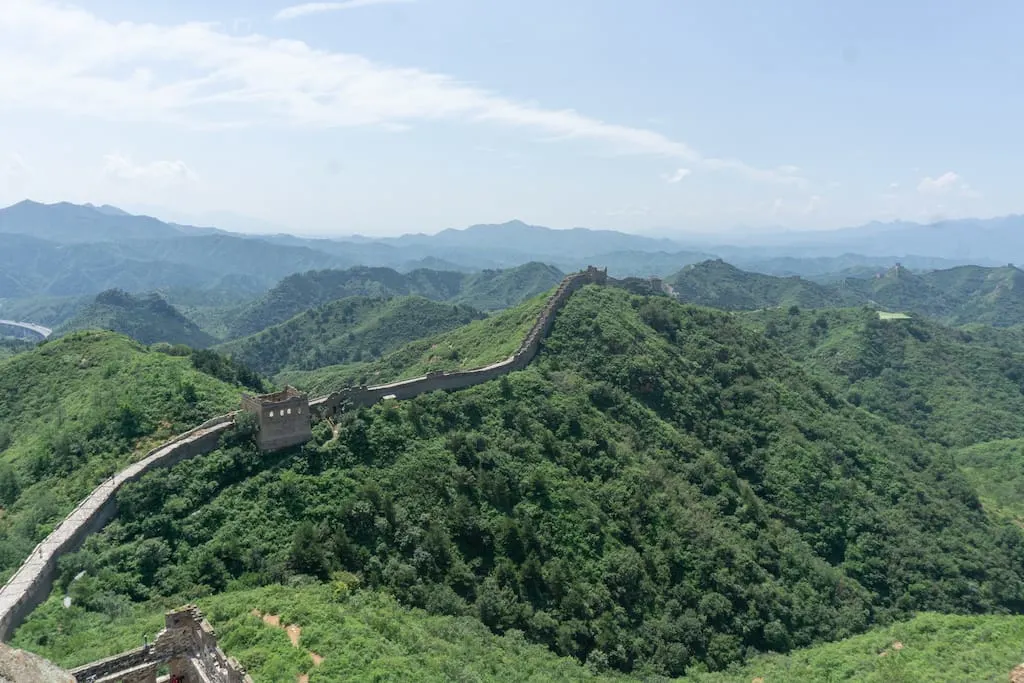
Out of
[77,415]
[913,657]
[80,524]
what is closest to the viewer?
[80,524]

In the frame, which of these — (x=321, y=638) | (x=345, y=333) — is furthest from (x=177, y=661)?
(x=345, y=333)

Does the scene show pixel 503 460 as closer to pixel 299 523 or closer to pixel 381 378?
pixel 299 523

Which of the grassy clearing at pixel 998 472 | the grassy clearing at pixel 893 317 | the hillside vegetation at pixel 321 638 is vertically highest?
the grassy clearing at pixel 893 317

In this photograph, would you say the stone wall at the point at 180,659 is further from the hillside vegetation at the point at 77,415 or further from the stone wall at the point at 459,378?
the stone wall at the point at 459,378

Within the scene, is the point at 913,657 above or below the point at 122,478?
below

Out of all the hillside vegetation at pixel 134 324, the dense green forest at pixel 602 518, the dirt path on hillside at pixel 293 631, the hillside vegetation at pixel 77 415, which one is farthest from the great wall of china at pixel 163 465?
the hillside vegetation at pixel 134 324

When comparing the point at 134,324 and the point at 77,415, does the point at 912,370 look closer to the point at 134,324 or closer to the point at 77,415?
the point at 77,415

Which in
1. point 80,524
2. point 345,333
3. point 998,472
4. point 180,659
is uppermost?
point 180,659
